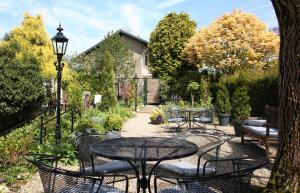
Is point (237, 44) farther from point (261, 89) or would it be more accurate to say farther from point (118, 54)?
point (118, 54)

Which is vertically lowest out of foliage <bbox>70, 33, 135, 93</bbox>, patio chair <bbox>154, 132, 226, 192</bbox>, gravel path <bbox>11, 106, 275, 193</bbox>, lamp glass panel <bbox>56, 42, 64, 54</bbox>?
gravel path <bbox>11, 106, 275, 193</bbox>

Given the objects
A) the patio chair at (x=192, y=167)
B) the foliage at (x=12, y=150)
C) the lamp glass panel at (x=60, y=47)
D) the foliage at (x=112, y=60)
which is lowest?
the foliage at (x=12, y=150)

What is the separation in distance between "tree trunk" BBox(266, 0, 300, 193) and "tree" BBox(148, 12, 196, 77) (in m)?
18.6

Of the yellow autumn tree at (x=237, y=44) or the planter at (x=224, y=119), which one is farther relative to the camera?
the yellow autumn tree at (x=237, y=44)

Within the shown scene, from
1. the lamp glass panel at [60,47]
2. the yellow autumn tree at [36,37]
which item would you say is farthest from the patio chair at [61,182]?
the yellow autumn tree at [36,37]

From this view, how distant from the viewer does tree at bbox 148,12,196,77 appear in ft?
72.5

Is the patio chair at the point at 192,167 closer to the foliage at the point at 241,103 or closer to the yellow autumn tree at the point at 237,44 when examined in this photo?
the foliage at the point at 241,103

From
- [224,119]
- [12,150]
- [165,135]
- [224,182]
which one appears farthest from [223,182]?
[224,119]

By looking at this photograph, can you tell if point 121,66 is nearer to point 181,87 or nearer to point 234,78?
point 181,87

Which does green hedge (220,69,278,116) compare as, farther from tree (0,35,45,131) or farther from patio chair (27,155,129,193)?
patio chair (27,155,129,193)

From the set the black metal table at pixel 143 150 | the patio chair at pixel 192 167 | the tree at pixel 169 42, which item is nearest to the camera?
the black metal table at pixel 143 150

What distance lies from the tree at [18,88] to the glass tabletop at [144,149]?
866 centimetres

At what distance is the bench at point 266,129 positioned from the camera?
6.87m

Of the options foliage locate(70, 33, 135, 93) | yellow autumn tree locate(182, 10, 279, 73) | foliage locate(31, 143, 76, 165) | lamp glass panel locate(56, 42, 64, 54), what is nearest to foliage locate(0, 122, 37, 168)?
foliage locate(31, 143, 76, 165)
